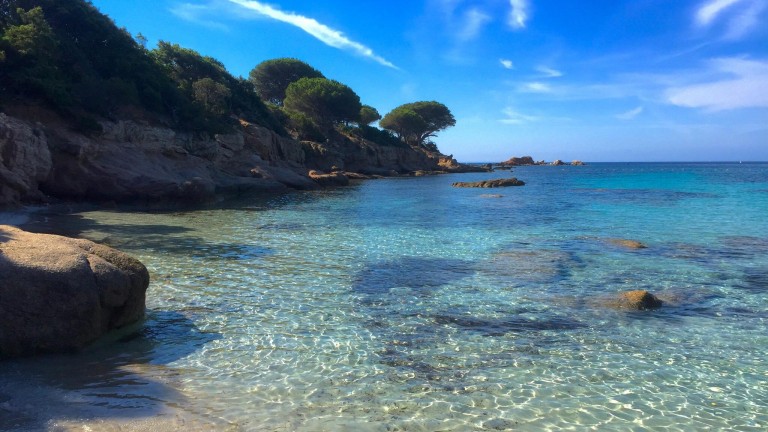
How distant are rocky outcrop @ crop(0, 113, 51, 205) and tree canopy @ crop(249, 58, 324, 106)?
5954cm

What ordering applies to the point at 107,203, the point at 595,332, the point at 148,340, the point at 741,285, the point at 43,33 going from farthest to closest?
the point at 43,33, the point at 107,203, the point at 741,285, the point at 595,332, the point at 148,340

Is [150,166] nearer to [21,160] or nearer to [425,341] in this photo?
[21,160]

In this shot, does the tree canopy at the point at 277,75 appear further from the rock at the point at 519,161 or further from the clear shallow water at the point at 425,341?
the rock at the point at 519,161

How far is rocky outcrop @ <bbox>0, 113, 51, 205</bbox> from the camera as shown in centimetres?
1925

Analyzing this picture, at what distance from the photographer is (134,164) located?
25922 millimetres

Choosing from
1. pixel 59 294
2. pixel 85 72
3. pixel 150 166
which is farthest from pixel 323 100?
pixel 59 294

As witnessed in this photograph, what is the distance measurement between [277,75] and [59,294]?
7684 cm

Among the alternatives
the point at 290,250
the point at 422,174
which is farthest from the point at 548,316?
the point at 422,174

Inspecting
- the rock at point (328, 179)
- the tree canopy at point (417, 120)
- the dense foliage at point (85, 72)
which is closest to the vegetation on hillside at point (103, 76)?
the dense foliage at point (85, 72)

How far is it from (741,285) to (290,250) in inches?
451

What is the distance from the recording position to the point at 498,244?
16250 mm

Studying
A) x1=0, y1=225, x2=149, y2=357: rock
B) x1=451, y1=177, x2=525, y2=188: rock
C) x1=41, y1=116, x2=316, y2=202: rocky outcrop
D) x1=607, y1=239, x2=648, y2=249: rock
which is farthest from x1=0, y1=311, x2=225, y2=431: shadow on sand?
x1=451, y1=177, x2=525, y2=188: rock

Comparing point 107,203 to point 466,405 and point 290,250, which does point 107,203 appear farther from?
point 466,405

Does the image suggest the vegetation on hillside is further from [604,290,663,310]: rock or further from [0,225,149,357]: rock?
[604,290,663,310]: rock
